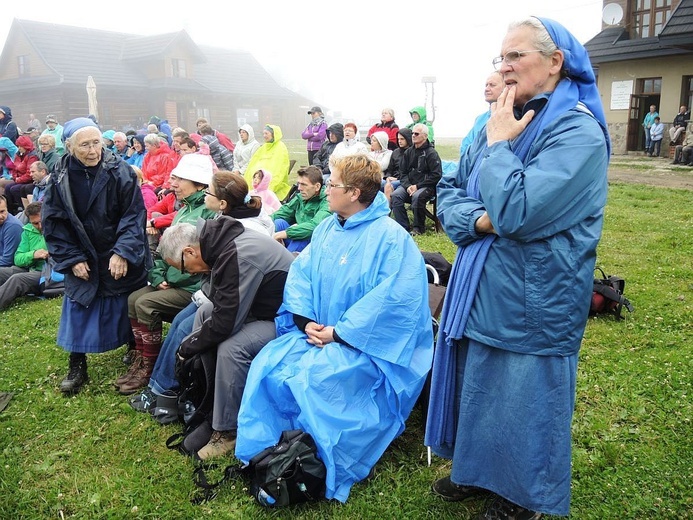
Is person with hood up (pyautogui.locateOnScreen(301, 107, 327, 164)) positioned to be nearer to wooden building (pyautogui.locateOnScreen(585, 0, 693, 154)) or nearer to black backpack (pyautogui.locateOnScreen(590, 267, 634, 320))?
black backpack (pyautogui.locateOnScreen(590, 267, 634, 320))

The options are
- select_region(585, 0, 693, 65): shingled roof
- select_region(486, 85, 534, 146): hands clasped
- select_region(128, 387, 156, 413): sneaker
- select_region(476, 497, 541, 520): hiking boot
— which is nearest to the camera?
select_region(486, 85, 534, 146): hands clasped

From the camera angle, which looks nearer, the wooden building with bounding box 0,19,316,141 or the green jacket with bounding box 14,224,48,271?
the green jacket with bounding box 14,224,48,271

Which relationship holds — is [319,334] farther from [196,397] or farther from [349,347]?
[196,397]

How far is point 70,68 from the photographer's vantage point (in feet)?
111

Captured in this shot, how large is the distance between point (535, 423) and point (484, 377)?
0.27m

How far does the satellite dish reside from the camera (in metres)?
22.1

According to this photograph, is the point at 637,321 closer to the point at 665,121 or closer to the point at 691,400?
the point at 691,400

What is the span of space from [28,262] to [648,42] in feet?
72.1

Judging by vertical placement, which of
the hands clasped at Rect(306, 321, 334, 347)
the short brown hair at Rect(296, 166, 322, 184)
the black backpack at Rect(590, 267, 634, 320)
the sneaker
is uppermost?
the short brown hair at Rect(296, 166, 322, 184)

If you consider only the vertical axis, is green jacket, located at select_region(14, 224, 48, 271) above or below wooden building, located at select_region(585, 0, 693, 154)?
below

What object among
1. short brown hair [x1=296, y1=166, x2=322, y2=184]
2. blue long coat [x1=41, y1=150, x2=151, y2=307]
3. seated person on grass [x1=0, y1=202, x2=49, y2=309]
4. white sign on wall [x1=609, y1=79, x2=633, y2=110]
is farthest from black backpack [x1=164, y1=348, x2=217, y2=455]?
white sign on wall [x1=609, y1=79, x2=633, y2=110]

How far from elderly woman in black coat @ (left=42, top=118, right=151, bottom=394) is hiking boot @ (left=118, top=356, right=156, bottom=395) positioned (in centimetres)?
29

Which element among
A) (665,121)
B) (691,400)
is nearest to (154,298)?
(691,400)

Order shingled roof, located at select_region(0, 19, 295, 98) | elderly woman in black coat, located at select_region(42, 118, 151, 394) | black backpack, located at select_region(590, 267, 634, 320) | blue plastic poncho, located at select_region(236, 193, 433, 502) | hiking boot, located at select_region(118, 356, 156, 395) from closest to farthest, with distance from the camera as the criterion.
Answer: blue plastic poncho, located at select_region(236, 193, 433, 502) < elderly woman in black coat, located at select_region(42, 118, 151, 394) < hiking boot, located at select_region(118, 356, 156, 395) < black backpack, located at select_region(590, 267, 634, 320) < shingled roof, located at select_region(0, 19, 295, 98)
